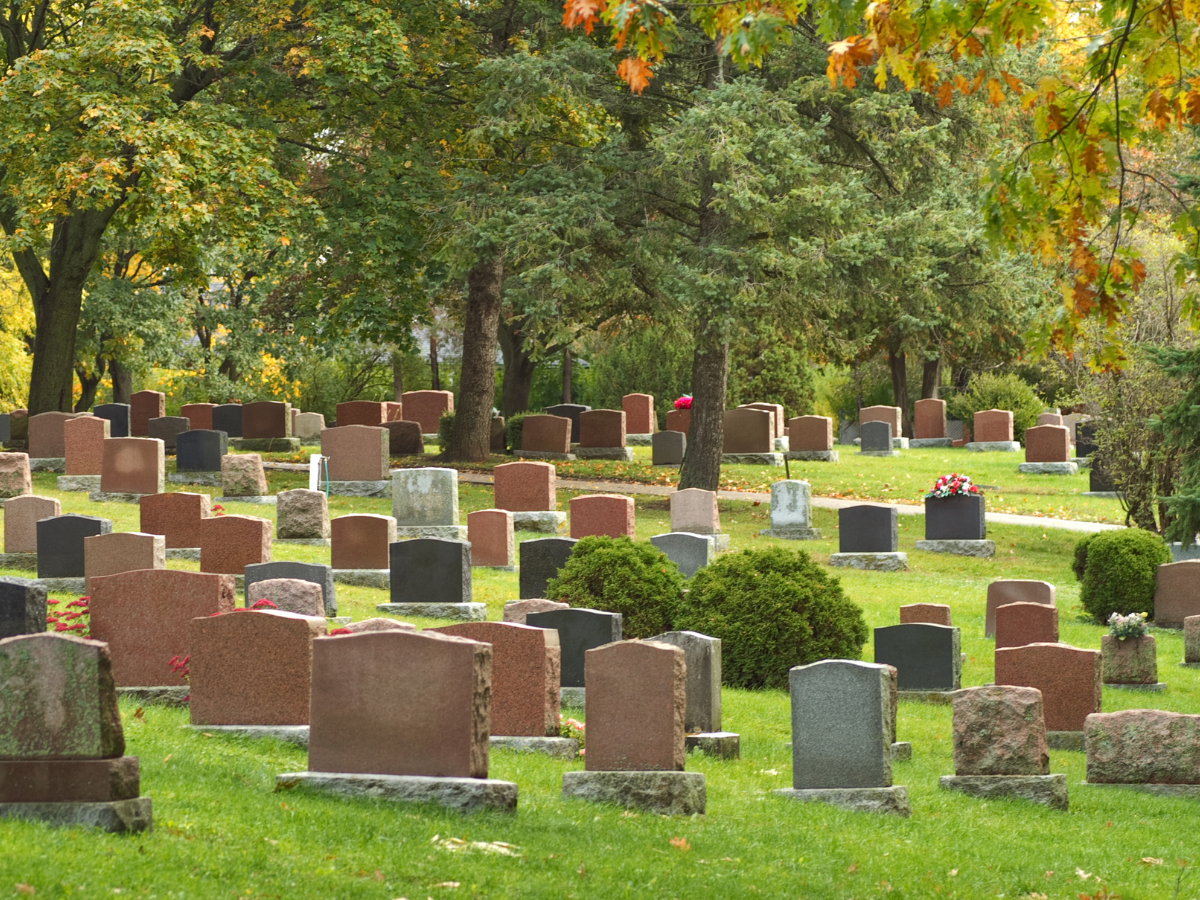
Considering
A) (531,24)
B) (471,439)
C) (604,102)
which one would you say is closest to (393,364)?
(471,439)

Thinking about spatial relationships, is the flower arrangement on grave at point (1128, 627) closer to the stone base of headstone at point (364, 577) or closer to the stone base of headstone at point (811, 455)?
the stone base of headstone at point (364, 577)

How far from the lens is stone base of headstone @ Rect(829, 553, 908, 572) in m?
20.6

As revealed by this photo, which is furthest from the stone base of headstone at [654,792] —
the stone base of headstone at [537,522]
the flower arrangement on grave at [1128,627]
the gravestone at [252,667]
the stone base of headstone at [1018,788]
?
the stone base of headstone at [537,522]

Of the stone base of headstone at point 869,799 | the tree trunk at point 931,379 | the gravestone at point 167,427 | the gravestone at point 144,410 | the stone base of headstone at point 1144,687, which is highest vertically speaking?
the tree trunk at point 931,379

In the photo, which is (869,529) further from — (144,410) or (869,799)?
(144,410)

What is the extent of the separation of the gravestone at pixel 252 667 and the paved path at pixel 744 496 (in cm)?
1744

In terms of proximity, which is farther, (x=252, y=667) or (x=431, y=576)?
(x=431, y=576)

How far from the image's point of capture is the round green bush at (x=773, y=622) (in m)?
12.9

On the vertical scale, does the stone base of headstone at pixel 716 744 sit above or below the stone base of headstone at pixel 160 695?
below

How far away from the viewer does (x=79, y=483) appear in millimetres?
23016

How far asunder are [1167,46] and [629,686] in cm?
445

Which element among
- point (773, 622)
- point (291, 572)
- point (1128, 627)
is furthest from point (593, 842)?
point (1128, 627)

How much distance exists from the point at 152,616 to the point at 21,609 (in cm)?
130

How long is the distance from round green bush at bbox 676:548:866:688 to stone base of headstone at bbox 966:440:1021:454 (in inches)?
968
